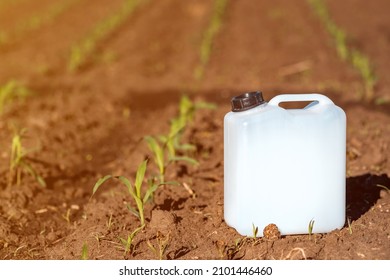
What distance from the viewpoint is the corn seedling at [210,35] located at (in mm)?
8256

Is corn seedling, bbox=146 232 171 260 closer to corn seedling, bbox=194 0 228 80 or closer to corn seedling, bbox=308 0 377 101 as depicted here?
Result: corn seedling, bbox=308 0 377 101

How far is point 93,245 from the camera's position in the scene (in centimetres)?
291

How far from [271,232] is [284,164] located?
0.88 ft

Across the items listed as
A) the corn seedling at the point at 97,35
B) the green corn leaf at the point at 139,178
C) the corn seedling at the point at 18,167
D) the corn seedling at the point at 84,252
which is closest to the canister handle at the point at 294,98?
the green corn leaf at the point at 139,178

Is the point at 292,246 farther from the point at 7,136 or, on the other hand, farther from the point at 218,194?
the point at 7,136

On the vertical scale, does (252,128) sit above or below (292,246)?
above

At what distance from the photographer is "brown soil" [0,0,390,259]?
291 centimetres

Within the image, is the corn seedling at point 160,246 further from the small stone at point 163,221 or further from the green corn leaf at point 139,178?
the green corn leaf at point 139,178

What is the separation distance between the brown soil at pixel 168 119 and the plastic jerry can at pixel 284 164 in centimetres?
9

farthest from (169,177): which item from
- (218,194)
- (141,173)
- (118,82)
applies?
(118,82)

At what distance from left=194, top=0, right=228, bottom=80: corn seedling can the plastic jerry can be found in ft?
16.9

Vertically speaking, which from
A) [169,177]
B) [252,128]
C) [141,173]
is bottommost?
[169,177]

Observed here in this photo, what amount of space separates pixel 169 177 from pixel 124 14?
8.97 meters

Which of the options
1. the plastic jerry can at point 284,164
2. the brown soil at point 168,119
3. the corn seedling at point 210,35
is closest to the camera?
the plastic jerry can at point 284,164
